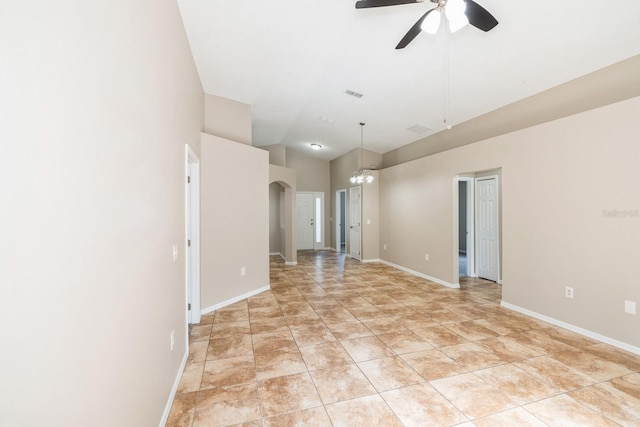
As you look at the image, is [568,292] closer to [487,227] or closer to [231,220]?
[487,227]

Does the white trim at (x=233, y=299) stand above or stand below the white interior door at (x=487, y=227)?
below

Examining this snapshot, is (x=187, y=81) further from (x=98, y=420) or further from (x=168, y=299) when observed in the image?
(x=98, y=420)

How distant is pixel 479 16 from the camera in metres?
2.16

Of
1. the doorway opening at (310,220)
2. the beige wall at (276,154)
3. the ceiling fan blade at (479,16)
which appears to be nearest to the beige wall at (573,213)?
the ceiling fan blade at (479,16)

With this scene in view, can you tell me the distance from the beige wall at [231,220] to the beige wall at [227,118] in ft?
1.17

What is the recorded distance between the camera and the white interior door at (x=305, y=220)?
9469 mm

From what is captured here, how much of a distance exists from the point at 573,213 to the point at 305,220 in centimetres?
727

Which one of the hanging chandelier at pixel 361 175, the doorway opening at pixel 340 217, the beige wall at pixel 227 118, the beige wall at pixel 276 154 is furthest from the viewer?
the doorway opening at pixel 340 217

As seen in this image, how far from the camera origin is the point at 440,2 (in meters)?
2.03

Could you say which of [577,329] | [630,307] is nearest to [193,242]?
[577,329]

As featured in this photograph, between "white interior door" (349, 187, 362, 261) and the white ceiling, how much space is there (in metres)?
3.06

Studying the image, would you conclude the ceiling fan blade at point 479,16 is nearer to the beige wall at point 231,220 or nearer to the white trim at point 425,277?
the beige wall at point 231,220

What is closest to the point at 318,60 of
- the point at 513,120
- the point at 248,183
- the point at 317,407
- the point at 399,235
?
the point at 248,183

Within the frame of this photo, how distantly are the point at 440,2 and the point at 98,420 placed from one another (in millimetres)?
3130
